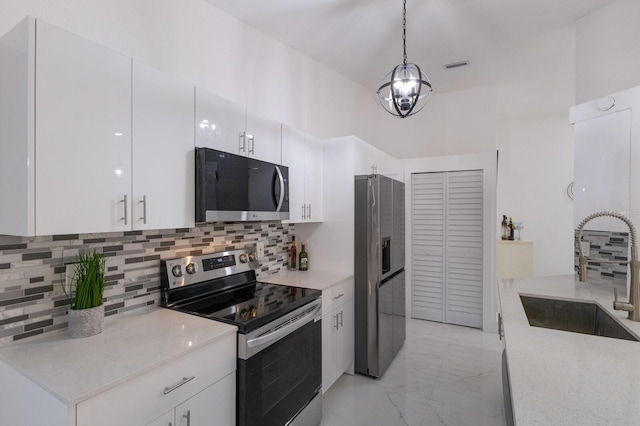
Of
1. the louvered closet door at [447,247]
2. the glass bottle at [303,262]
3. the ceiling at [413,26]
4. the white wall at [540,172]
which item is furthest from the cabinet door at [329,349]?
the white wall at [540,172]

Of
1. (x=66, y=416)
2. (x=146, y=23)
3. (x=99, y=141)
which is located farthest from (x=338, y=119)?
(x=66, y=416)

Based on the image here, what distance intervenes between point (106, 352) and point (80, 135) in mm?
873

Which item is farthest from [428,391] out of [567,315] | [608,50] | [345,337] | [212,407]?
[608,50]

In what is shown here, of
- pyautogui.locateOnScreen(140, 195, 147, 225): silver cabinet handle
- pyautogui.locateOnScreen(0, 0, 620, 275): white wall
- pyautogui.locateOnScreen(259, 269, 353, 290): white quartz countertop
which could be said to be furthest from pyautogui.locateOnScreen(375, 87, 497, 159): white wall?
pyautogui.locateOnScreen(140, 195, 147, 225): silver cabinet handle

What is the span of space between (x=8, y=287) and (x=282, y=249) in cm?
188

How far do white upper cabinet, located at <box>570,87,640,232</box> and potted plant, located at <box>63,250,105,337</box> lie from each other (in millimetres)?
2963

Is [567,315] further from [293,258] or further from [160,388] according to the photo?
[160,388]

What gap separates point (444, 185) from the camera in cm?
402

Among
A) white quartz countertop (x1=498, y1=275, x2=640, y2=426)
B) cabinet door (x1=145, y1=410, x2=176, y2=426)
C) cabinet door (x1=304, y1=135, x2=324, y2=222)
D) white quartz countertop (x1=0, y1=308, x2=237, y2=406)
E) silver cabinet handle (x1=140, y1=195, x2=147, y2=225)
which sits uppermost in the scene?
cabinet door (x1=304, y1=135, x2=324, y2=222)

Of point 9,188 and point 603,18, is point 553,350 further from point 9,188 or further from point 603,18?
point 603,18

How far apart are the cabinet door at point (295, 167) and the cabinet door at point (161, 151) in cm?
86

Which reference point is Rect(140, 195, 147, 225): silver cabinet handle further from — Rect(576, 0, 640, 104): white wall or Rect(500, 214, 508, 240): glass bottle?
Rect(500, 214, 508, 240): glass bottle

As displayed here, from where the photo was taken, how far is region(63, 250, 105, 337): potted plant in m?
1.39

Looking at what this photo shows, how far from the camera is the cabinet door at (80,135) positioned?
1152 millimetres
